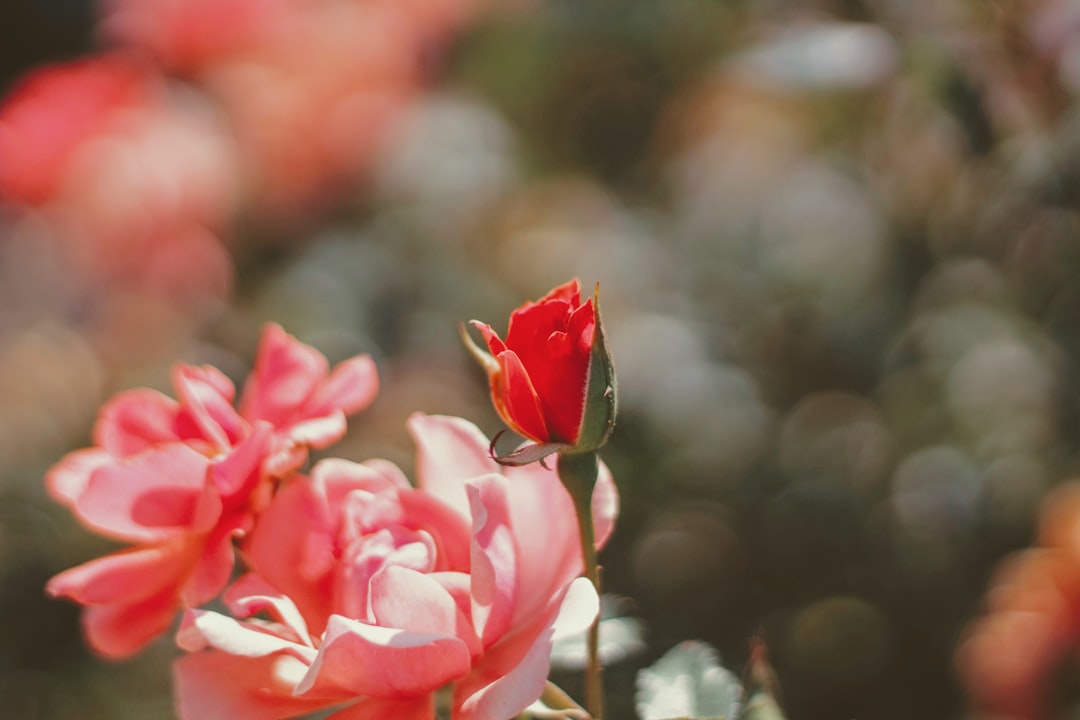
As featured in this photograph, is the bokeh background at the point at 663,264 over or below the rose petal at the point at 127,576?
over

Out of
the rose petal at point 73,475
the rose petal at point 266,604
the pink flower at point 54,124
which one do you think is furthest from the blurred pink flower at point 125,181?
the rose petal at point 266,604

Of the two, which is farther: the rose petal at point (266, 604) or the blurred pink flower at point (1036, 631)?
the blurred pink flower at point (1036, 631)

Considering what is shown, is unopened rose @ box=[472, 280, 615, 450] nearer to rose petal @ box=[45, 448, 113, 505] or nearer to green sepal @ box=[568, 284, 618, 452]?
green sepal @ box=[568, 284, 618, 452]

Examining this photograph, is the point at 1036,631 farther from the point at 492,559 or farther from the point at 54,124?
the point at 54,124

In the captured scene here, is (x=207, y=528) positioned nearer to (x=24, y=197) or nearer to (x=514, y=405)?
(x=514, y=405)

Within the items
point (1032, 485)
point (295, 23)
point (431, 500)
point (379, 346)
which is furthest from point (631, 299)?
point (431, 500)

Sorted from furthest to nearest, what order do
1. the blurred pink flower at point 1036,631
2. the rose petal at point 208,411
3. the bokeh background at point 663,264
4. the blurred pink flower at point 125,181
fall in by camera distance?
the blurred pink flower at point 125,181 < the bokeh background at point 663,264 < the blurred pink flower at point 1036,631 < the rose petal at point 208,411

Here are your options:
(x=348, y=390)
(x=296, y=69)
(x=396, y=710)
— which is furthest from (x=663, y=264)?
(x=396, y=710)

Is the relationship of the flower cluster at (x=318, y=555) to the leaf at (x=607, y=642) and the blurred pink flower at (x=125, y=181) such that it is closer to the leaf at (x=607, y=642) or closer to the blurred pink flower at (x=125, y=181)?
the leaf at (x=607, y=642)
